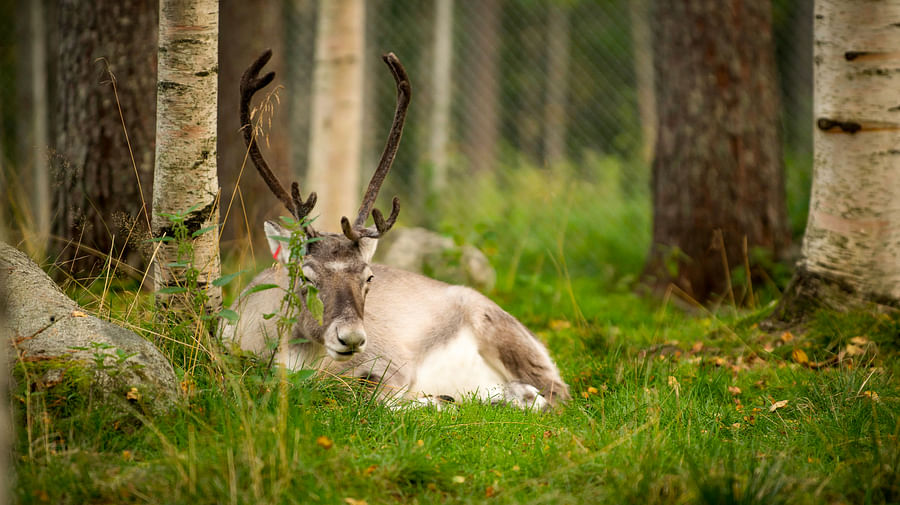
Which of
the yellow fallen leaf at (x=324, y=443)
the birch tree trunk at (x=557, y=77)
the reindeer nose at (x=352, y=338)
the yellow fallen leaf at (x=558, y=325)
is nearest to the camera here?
the yellow fallen leaf at (x=324, y=443)

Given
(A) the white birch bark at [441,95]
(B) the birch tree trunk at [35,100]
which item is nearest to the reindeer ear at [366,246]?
(B) the birch tree trunk at [35,100]

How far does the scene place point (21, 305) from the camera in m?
3.68

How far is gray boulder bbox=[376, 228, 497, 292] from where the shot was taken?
743cm

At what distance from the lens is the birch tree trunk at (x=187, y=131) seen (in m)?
4.03

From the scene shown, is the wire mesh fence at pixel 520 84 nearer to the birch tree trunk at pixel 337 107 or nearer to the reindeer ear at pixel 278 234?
the birch tree trunk at pixel 337 107

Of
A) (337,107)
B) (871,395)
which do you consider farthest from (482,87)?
(871,395)

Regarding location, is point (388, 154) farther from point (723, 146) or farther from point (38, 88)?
point (38, 88)

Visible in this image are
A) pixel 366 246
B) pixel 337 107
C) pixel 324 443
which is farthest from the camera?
pixel 337 107

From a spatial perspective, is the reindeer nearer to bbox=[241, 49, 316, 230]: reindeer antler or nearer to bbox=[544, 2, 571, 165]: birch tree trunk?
bbox=[241, 49, 316, 230]: reindeer antler

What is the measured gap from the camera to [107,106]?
570 centimetres

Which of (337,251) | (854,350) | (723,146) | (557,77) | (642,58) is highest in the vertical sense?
(642,58)

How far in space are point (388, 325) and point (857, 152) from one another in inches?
120

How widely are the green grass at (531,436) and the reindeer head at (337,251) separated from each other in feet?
0.96

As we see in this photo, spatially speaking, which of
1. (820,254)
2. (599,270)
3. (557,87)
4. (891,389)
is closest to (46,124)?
(599,270)
